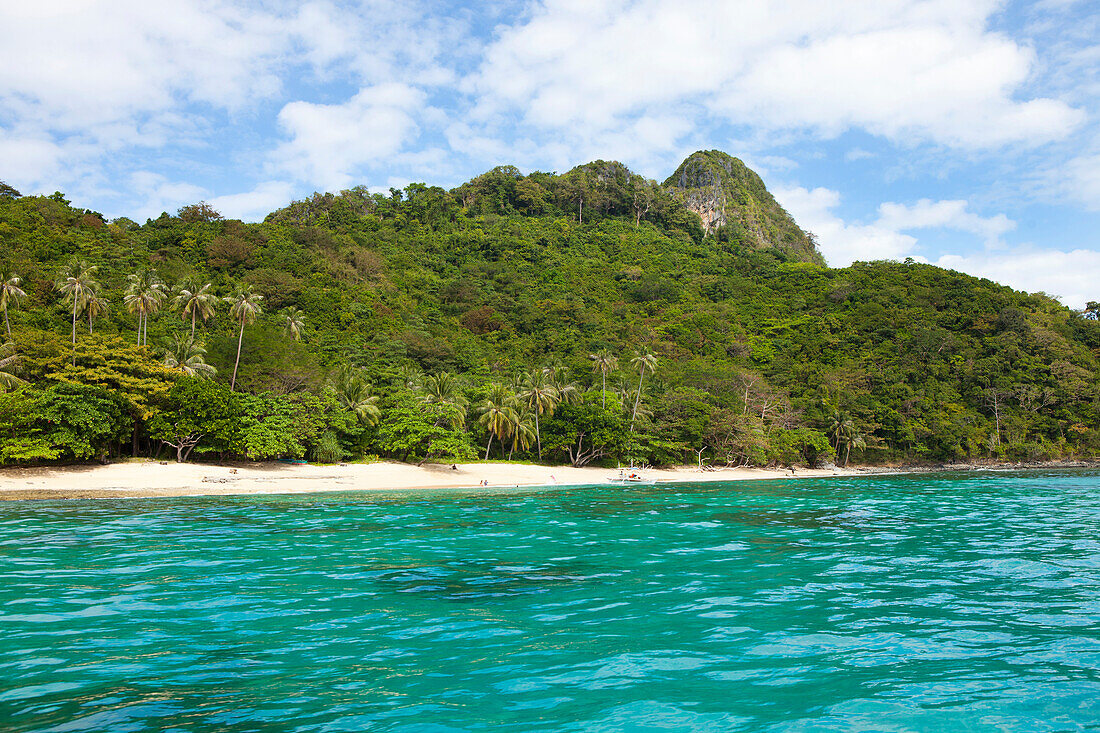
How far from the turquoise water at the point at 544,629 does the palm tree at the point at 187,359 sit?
95.5 feet

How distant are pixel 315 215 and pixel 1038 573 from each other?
469ft

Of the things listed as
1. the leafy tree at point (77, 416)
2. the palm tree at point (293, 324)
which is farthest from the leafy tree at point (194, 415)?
the palm tree at point (293, 324)

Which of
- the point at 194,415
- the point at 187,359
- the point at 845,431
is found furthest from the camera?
the point at 845,431

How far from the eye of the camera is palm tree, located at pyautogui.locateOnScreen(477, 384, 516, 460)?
61.6 metres

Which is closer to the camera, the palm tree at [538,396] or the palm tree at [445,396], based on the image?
the palm tree at [445,396]

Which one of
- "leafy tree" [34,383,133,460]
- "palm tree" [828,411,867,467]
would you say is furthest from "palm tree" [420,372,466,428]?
"palm tree" [828,411,867,467]

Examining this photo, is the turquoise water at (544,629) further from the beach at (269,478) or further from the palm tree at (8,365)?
the palm tree at (8,365)

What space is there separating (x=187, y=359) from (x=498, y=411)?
28333mm

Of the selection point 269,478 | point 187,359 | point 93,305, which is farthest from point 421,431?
point 93,305

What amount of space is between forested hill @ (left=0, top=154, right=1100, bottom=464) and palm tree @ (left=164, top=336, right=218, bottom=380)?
1.15ft

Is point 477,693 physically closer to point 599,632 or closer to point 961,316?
point 599,632

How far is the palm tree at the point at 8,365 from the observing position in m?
39.7

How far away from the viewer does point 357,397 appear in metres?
57.8

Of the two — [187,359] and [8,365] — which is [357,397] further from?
[8,365]
